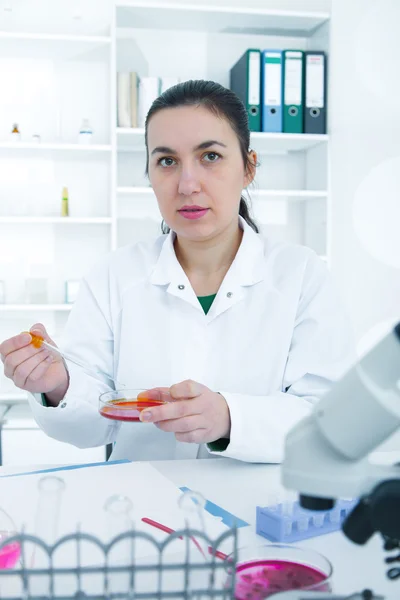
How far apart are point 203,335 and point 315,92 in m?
1.86

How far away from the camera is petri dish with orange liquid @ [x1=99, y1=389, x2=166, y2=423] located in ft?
3.46

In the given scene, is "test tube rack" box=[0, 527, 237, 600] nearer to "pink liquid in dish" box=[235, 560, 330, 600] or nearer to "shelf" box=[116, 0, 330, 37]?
"pink liquid in dish" box=[235, 560, 330, 600]

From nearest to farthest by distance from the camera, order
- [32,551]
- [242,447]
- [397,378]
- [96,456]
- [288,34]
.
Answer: [397,378] → [32,551] → [242,447] → [96,456] → [288,34]

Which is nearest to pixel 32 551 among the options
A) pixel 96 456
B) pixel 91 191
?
pixel 96 456

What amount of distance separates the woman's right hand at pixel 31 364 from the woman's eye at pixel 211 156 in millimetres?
550

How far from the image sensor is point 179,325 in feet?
4.89

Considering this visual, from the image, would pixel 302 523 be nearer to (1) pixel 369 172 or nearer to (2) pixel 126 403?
(2) pixel 126 403

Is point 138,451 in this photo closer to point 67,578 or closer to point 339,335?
Answer: point 339,335

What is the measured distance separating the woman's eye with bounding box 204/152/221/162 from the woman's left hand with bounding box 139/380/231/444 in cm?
58

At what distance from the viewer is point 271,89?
2.83 metres

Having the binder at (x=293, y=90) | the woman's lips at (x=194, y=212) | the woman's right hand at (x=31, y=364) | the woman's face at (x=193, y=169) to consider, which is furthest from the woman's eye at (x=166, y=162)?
the binder at (x=293, y=90)

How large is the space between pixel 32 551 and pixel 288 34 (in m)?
3.06

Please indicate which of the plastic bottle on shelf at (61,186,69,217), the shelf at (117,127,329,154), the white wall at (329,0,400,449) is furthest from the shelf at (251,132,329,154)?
the plastic bottle on shelf at (61,186,69,217)

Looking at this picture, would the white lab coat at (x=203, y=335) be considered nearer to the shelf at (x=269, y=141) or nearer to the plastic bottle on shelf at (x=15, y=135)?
the shelf at (x=269, y=141)
